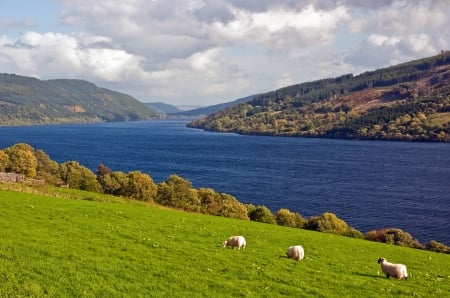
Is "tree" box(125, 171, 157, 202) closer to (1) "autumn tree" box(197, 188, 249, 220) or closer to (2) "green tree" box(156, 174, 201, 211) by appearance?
(2) "green tree" box(156, 174, 201, 211)

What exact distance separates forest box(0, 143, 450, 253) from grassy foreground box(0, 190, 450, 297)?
29.6 meters

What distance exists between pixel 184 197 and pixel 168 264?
197 ft

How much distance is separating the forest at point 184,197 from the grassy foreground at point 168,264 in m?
29.6

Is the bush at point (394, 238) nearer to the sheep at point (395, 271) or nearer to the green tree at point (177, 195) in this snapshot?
the green tree at point (177, 195)

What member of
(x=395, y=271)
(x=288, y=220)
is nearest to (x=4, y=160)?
(x=288, y=220)

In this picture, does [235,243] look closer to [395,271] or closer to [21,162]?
[395,271]

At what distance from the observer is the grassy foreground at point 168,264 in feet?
65.7

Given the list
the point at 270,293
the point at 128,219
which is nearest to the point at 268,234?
the point at 128,219

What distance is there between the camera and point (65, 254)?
2373cm

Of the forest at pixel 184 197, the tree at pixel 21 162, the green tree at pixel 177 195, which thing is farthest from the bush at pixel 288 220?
the tree at pixel 21 162

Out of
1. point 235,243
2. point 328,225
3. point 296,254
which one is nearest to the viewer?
point 296,254

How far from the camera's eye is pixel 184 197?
83.8m

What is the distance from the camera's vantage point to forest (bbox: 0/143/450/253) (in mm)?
68525

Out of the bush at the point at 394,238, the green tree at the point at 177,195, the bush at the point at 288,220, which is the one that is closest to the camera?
the bush at the point at 394,238
